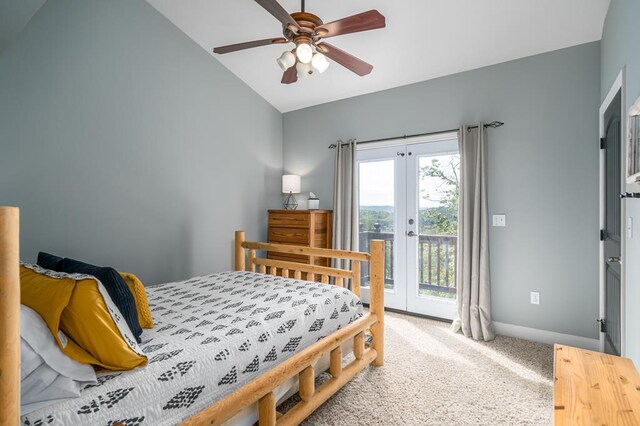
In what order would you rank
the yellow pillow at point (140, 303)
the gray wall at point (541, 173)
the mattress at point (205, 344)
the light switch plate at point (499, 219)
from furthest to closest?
the light switch plate at point (499, 219) < the gray wall at point (541, 173) < the yellow pillow at point (140, 303) < the mattress at point (205, 344)

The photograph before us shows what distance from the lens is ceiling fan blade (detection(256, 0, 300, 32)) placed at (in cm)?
175

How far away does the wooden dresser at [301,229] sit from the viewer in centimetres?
391

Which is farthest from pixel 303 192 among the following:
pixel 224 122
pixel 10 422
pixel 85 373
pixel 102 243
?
pixel 10 422

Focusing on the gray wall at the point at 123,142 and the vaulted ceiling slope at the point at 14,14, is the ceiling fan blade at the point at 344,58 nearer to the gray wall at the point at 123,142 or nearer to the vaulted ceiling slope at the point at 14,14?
the vaulted ceiling slope at the point at 14,14

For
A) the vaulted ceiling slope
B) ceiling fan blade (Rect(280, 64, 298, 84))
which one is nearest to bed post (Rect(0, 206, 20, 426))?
the vaulted ceiling slope

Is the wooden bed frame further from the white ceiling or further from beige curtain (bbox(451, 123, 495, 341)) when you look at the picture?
the white ceiling

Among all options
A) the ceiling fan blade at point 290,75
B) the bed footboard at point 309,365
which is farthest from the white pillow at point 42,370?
the ceiling fan blade at point 290,75

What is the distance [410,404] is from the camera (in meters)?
2.04

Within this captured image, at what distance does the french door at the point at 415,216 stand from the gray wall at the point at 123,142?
152 cm

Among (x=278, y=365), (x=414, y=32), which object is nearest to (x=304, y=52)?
(x=414, y=32)

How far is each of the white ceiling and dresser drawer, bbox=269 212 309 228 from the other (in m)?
1.55

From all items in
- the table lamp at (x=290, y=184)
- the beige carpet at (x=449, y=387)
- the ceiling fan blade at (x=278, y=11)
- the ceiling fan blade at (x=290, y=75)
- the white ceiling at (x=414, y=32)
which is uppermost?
the white ceiling at (x=414, y=32)

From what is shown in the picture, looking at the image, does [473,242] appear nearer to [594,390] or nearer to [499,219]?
[499,219]

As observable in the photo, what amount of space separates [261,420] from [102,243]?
6.94ft
